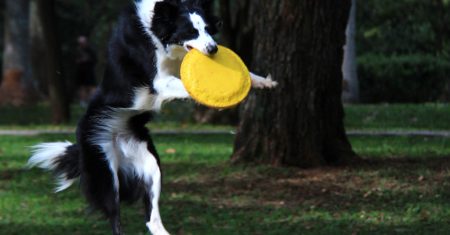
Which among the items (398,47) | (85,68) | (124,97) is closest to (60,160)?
(124,97)

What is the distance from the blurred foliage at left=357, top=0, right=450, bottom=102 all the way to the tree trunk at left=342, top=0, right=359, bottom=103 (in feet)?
8.51

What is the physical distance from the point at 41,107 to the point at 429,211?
1626 centimetres

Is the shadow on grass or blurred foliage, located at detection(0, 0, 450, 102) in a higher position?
blurred foliage, located at detection(0, 0, 450, 102)

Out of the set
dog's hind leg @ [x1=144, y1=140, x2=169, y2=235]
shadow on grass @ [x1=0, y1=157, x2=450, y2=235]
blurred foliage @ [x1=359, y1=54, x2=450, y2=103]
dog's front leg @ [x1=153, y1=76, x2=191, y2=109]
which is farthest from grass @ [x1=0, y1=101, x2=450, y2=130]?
dog's front leg @ [x1=153, y1=76, x2=191, y2=109]

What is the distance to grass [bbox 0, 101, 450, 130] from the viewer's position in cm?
1623

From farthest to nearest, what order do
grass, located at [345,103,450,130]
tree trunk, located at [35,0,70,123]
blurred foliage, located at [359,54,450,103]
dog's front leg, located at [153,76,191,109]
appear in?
blurred foliage, located at [359,54,450,103] < tree trunk, located at [35,0,70,123] < grass, located at [345,103,450,130] < dog's front leg, located at [153,76,191,109]

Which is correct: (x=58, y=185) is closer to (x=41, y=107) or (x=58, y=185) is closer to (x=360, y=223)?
(x=360, y=223)

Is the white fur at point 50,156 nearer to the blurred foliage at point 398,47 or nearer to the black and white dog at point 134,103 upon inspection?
the black and white dog at point 134,103

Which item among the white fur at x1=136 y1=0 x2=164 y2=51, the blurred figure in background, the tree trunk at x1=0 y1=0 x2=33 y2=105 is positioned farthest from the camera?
the tree trunk at x1=0 y1=0 x2=33 y2=105

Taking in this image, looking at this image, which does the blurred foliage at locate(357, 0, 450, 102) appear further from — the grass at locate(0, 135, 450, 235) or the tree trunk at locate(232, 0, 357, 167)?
the tree trunk at locate(232, 0, 357, 167)

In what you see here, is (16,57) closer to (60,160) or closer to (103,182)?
(60,160)

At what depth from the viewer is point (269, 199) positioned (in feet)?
30.6

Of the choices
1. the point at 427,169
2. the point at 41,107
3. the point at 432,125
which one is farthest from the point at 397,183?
the point at 41,107

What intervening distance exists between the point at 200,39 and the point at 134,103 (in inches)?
32.3
